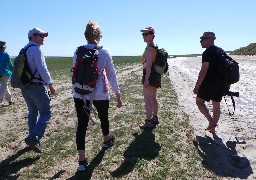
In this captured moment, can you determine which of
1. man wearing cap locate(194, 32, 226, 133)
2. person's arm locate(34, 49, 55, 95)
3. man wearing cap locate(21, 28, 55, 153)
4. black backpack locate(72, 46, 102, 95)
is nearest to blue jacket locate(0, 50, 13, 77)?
man wearing cap locate(21, 28, 55, 153)

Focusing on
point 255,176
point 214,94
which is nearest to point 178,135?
point 214,94

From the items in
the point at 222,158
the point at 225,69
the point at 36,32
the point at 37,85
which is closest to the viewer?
the point at 36,32

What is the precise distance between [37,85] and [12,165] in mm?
1443

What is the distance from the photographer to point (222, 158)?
6.93 m

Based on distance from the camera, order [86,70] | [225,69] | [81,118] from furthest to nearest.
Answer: [225,69], [81,118], [86,70]

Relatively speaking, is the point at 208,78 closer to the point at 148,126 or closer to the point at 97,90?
the point at 148,126

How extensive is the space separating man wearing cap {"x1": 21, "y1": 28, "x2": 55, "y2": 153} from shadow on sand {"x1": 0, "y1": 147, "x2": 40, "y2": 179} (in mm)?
261

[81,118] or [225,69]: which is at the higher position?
[225,69]

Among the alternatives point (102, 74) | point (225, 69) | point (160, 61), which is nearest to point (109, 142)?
point (102, 74)

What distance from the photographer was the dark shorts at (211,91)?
25.9 ft

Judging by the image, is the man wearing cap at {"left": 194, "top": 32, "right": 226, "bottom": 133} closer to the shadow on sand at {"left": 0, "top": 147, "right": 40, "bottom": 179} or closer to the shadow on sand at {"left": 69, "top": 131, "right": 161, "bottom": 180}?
the shadow on sand at {"left": 69, "top": 131, "right": 161, "bottom": 180}

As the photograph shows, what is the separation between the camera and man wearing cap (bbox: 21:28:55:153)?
21.3 ft

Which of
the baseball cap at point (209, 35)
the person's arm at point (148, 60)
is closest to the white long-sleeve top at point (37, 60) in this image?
the person's arm at point (148, 60)

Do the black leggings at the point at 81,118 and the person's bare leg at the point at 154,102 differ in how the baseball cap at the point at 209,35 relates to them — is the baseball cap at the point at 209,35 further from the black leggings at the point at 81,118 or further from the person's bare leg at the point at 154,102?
the black leggings at the point at 81,118
